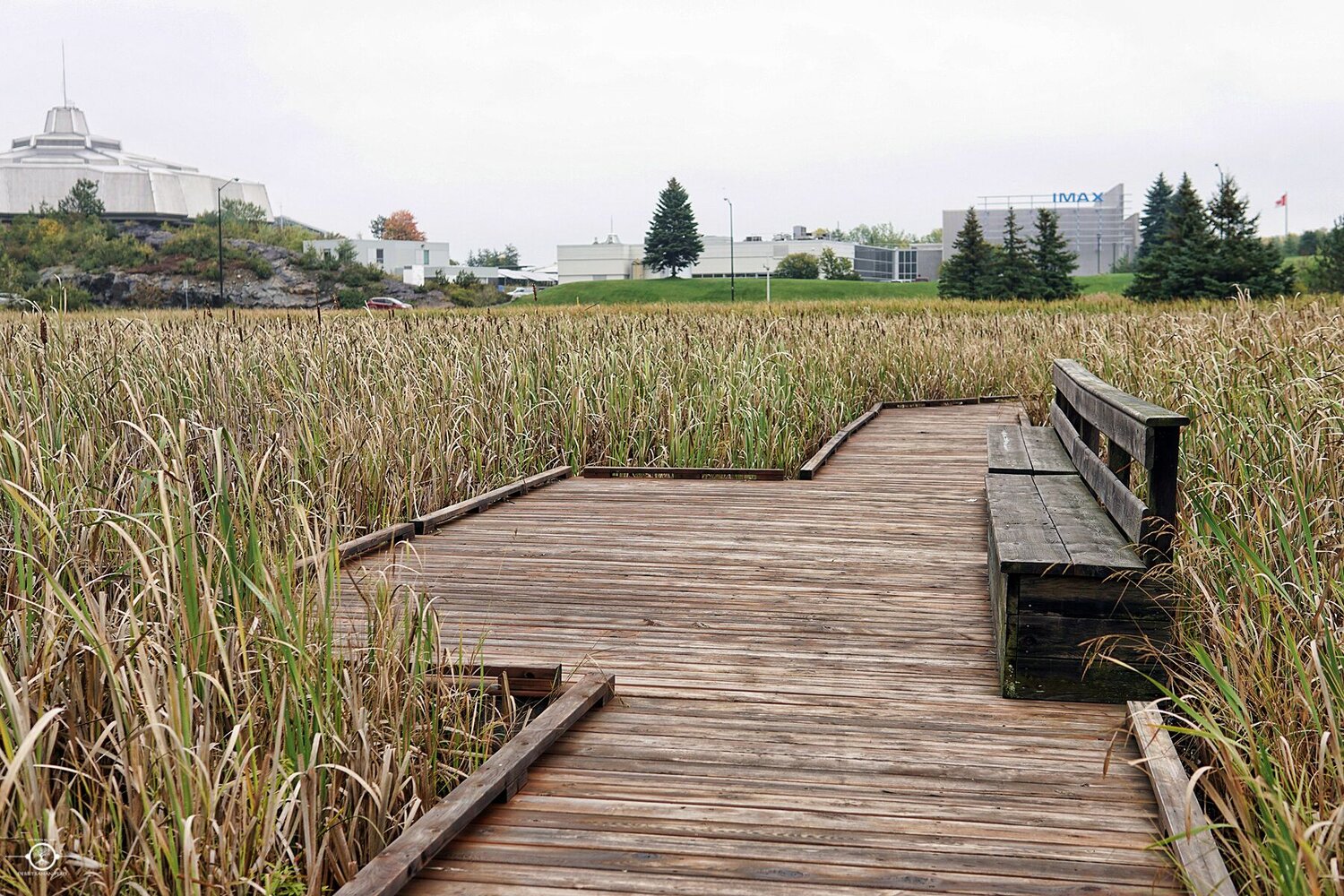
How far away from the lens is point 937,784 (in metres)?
2.52

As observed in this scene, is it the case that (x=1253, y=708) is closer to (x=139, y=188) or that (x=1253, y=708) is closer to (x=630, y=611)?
(x=630, y=611)

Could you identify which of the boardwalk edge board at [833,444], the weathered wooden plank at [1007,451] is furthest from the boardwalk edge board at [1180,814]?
the boardwalk edge board at [833,444]

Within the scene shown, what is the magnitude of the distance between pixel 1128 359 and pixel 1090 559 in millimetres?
5301

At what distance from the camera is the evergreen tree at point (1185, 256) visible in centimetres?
3394

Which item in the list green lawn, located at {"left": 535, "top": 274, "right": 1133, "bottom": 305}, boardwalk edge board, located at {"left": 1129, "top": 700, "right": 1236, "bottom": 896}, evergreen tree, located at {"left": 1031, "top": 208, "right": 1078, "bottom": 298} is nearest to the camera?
boardwalk edge board, located at {"left": 1129, "top": 700, "right": 1236, "bottom": 896}

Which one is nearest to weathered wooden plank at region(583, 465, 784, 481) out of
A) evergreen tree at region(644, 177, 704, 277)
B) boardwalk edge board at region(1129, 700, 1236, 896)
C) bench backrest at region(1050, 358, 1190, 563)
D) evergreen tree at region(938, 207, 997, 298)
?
bench backrest at region(1050, 358, 1190, 563)

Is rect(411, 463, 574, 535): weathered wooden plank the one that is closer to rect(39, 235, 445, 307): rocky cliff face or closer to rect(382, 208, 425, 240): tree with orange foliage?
rect(39, 235, 445, 307): rocky cliff face

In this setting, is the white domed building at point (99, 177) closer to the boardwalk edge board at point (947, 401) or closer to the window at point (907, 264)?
the window at point (907, 264)

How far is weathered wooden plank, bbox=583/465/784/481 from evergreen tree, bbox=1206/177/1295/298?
2984 cm

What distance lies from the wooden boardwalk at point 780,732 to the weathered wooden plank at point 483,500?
95 millimetres

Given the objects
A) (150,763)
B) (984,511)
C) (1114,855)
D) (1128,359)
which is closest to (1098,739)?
(1114,855)

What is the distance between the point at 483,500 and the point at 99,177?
94.7 metres

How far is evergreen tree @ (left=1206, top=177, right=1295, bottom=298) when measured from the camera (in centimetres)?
3309

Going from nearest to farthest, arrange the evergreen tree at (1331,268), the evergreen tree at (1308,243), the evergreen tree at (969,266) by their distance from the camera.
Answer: the evergreen tree at (1331,268) < the evergreen tree at (969,266) < the evergreen tree at (1308,243)
